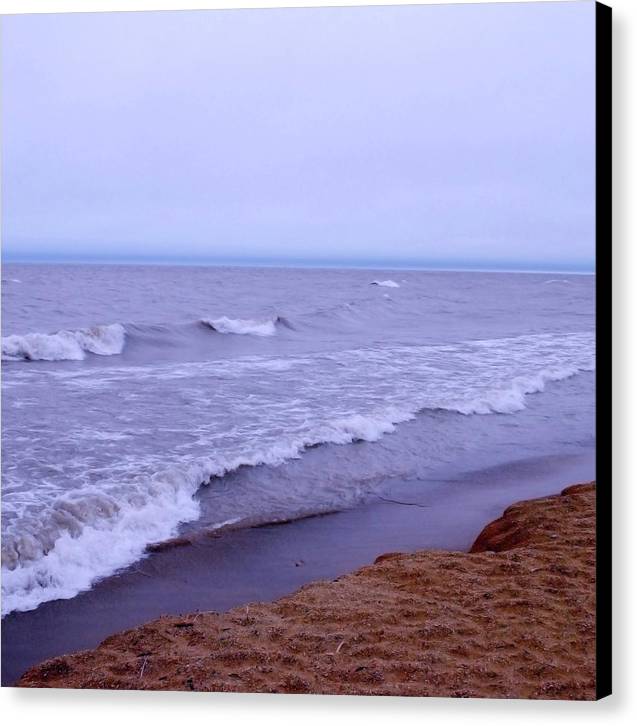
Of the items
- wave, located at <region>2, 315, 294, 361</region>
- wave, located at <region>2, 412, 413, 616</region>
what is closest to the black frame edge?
wave, located at <region>2, 412, 413, 616</region>

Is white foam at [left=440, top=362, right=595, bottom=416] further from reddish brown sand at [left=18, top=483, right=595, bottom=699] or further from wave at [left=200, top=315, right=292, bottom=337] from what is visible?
wave at [left=200, top=315, right=292, bottom=337]

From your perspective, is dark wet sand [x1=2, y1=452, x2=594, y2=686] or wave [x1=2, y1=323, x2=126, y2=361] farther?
wave [x1=2, y1=323, x2=126, y2=361]

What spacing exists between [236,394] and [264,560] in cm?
57

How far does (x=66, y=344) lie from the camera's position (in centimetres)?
350

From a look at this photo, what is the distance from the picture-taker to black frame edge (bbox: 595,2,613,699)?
120 inches

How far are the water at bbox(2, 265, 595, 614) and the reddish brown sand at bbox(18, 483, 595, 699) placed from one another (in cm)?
27

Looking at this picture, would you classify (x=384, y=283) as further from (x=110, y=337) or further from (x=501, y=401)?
(x=110, y=337)

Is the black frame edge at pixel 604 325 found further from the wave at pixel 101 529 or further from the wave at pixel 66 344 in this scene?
the wave at pixel 66 344

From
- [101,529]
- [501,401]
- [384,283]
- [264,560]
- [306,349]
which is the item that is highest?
[384,283]

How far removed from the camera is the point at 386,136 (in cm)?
337

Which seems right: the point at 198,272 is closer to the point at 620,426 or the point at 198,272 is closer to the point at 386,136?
the point at 386,136

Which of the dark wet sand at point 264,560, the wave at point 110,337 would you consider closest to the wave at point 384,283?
the wave at point 110,337

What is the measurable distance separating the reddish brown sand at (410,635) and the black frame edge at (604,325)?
46mm

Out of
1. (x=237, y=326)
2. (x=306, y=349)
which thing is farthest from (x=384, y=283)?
(x=237, y=326)
